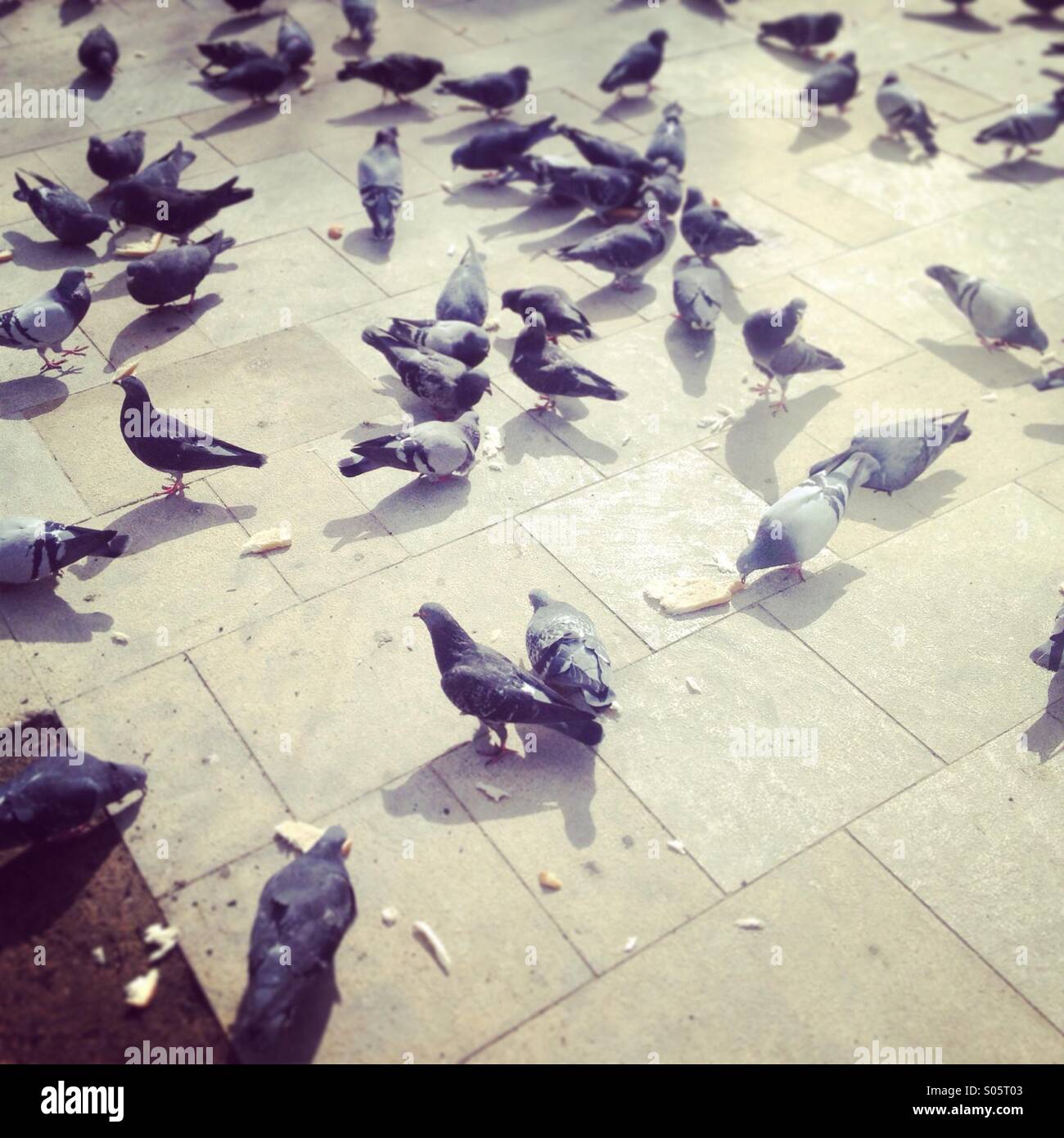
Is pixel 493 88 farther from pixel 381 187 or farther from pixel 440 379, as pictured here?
pixel 440 379

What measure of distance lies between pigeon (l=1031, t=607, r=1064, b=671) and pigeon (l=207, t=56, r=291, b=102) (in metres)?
9.08

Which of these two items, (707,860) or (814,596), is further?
(814,596)

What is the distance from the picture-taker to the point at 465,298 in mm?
7539

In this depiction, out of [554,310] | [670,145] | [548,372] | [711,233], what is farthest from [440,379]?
[670,145]

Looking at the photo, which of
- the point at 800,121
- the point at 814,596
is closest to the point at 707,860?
the point at 814,596

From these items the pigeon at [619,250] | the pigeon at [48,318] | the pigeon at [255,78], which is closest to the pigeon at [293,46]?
the pigeon at [255,78]

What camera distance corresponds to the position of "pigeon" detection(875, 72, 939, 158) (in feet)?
34.6

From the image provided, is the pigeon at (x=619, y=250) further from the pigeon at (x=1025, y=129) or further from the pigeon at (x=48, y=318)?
the pigeon at (x=1025, y=129)

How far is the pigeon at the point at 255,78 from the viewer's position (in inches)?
401

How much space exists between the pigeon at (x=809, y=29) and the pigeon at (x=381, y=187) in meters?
6.07

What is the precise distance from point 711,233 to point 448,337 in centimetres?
263

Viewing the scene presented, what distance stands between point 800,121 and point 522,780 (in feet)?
29.9

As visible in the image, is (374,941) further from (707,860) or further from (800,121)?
(800,121)
